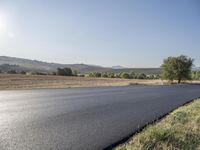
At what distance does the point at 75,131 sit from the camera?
883 centimetres

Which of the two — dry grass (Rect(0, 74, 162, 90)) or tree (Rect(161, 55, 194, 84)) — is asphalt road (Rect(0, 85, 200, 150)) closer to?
dry grass (Rect(0, 74, 162, 90))

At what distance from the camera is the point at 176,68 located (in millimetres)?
66250

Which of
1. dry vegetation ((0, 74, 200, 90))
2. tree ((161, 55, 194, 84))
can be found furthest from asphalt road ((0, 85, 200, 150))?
tree ((161, 55, 194, 84))

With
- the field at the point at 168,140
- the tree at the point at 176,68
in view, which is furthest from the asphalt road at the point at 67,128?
the tree at the point at 176,68

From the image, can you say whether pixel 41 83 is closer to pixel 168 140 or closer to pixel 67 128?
pixel 67 128

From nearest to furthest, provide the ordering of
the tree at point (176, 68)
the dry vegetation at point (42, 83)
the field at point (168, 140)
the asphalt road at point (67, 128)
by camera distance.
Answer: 1. the field at point (168, 140)
2. the asphalt road at point (67, 128)
3. the dry vegetation at point (42, 83)
4. the tree at point (176, 68)

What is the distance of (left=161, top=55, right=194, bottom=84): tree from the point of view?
66.2 meters

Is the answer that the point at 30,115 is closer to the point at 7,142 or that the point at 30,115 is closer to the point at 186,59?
the point at 7,142

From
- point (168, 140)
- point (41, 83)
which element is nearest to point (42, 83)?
point (41, 83)

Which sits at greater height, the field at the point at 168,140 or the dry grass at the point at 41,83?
the field at the point at 168,140

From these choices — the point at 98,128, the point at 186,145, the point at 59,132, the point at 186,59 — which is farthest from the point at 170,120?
the point at 186,59

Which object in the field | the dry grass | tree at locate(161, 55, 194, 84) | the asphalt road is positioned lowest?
the dry grass

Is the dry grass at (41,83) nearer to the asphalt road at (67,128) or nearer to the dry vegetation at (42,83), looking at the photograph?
the dry vegetation at (42,83)

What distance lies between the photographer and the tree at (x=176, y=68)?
217 ft
